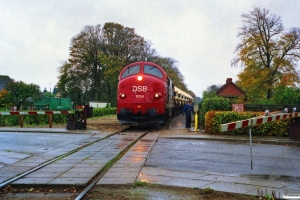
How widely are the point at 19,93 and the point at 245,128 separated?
3400 centimetres

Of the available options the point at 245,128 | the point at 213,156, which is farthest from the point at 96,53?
the point at 213,156

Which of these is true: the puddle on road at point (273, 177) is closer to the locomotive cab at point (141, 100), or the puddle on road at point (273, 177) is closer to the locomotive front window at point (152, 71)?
the locomotive cab at point (141, 100)

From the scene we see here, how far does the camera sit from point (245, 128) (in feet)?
53.5

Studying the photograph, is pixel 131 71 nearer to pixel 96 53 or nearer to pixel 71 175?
pixel 71 175

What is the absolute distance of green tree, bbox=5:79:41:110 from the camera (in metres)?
43.1

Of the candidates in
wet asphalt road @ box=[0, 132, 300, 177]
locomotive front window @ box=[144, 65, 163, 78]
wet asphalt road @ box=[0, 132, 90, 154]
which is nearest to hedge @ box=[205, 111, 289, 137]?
wet asphalt road @ box=[0, 132, 300, 177]

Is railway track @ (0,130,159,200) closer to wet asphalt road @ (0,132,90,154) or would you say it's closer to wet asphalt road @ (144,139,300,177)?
wet asphalt road @ (144,139,300,177)

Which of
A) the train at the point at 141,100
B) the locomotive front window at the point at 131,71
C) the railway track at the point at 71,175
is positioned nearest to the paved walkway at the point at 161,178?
the railway track at the point at 71,175

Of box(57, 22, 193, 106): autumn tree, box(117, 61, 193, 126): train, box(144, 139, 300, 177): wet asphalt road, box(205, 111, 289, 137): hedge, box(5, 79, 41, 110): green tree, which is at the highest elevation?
box(57, 22, 193, 106): autumn tree

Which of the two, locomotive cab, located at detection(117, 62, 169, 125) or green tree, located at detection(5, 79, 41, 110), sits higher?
green tree, located at detection(5, 79, 41, 110)

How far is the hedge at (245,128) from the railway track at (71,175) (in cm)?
665

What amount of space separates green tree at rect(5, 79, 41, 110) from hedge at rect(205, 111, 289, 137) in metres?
32.2

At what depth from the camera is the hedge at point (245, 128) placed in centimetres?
1564

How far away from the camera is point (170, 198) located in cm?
583
